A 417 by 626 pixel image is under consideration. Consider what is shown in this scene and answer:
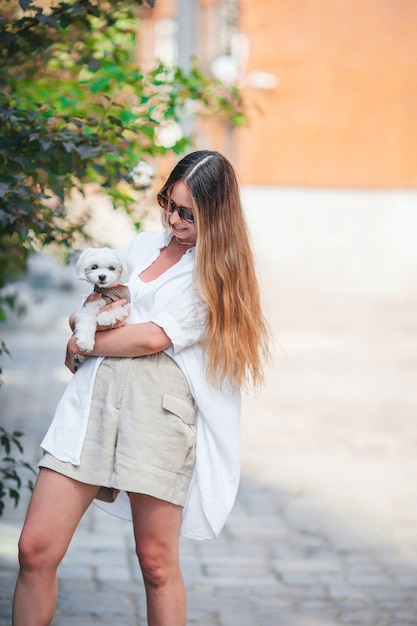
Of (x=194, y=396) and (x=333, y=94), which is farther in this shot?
(x=333, y=94)

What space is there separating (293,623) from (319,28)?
922 inches

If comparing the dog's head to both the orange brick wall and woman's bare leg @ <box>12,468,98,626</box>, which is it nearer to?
woman's bare leg @ <box>12,468,98,626</box>

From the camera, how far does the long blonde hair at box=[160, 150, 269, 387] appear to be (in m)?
3.24

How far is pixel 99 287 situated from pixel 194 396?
46cm

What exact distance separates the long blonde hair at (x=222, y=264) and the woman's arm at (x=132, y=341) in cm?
17

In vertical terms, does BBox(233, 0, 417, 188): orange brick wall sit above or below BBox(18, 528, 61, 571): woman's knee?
above

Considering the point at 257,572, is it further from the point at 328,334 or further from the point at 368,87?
the point at 368,87

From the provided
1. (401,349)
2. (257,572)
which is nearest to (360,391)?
(401,349)

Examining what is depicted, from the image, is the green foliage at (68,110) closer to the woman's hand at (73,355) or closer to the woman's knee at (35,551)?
the woman's hand at (73,355)

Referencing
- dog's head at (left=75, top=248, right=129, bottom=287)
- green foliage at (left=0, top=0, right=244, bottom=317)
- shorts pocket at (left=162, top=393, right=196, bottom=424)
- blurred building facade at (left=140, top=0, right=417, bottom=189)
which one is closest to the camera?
dog's head at (left=75, top=248, right=129, bottom=287)

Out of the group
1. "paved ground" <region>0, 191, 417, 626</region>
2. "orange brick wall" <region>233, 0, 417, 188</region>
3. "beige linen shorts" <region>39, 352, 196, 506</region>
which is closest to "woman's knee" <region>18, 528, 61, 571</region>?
"beige linen shorts" <region>39, 352, 196, 506</region>

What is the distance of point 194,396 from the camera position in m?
3.32

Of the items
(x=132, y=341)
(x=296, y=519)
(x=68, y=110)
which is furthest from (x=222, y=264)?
(x=296, y=519)

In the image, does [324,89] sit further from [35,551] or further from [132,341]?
[35,551]
